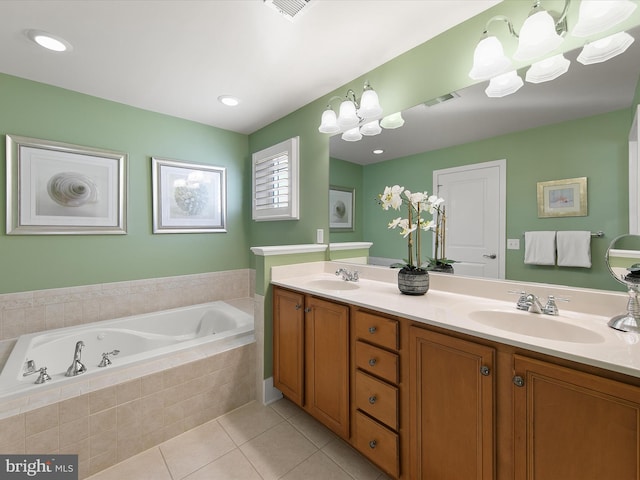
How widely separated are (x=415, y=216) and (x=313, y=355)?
1.06 metres

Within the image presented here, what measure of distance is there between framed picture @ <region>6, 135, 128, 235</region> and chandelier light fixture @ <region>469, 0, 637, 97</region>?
2748 mm

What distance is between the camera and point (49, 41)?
1624 millimetres

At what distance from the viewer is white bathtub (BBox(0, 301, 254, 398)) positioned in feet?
5.04

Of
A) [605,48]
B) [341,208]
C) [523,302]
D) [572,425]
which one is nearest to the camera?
[572,425]

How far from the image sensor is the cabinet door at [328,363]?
1.48m

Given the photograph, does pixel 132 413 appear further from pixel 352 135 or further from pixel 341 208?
pixel 352 135

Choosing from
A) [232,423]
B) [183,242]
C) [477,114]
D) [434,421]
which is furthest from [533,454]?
[183,242]

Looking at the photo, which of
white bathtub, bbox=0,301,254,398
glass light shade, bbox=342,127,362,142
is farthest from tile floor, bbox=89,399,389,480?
glass light shade, bbox=342,127,362,142

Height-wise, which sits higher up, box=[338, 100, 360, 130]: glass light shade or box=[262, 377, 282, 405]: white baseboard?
box=[338, 100, 360, 130]: glass light shade

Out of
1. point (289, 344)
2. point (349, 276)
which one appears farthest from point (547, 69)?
point (289, 344)

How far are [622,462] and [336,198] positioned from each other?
6.20 feet

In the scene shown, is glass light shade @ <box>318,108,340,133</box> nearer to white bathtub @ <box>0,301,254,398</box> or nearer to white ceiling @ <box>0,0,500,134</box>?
white ceiling @ <box>0,0,500,134</box>

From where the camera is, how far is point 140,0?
1.36 meters

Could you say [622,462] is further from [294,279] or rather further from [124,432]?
[124,432]
